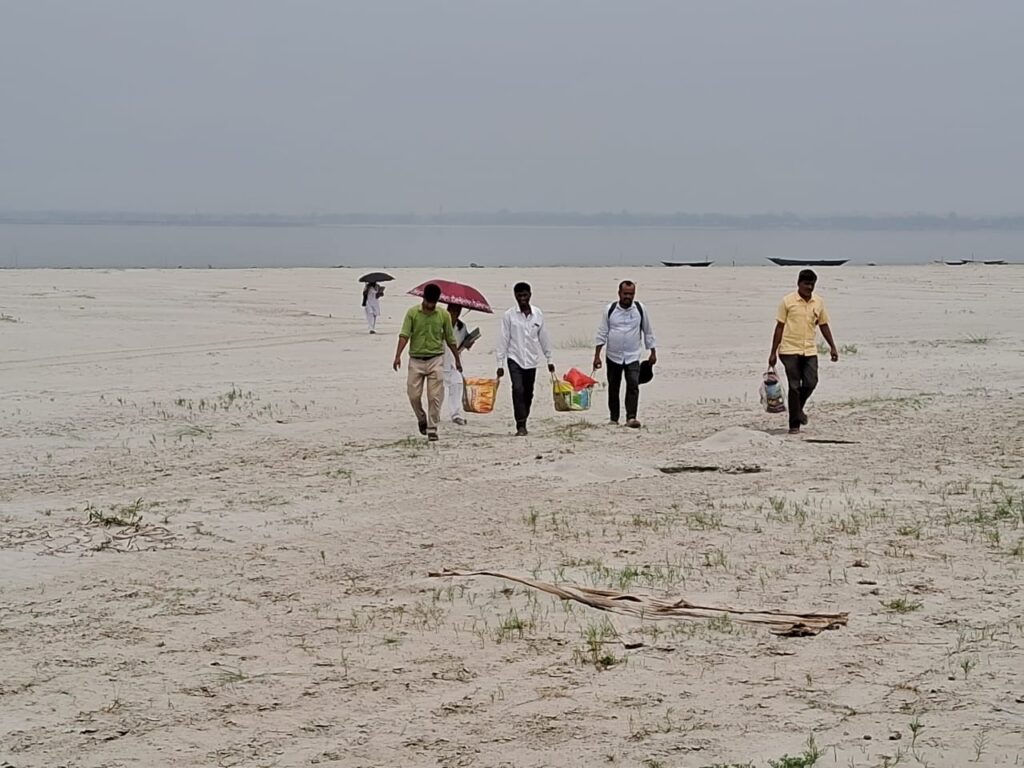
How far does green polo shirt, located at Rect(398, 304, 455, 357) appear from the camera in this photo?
40.3 ft

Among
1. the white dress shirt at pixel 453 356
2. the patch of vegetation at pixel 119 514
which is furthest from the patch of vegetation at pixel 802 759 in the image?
the white dress shirt at pixel 453 356

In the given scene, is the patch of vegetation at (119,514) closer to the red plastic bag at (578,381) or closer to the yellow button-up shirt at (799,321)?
→ the red plastic bag at (578,381)

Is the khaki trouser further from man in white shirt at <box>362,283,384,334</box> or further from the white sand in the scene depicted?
man in white shirt at <box>362,283,384,334</box>

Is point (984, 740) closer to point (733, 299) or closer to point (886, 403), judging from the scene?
point (886, 403)

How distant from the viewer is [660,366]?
1970cm

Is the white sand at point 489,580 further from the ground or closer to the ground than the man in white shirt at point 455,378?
closer to the ground

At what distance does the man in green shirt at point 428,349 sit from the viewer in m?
12.3

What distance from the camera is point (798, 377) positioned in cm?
1223

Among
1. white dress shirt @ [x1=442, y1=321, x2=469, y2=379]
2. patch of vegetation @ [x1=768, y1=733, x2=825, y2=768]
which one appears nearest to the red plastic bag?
white dress shirt @ [x1=442, y1=321, x2=469, y2=379]

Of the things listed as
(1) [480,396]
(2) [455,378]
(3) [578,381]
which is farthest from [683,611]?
(1) [480,396]

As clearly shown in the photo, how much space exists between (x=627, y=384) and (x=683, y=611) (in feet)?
20.8

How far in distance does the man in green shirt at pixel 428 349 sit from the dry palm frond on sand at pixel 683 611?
5237 millimetres

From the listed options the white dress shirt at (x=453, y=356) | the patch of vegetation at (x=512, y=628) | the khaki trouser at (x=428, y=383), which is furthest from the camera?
the white dress shirt at (x=453, y=356)

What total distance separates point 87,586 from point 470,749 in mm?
3314
